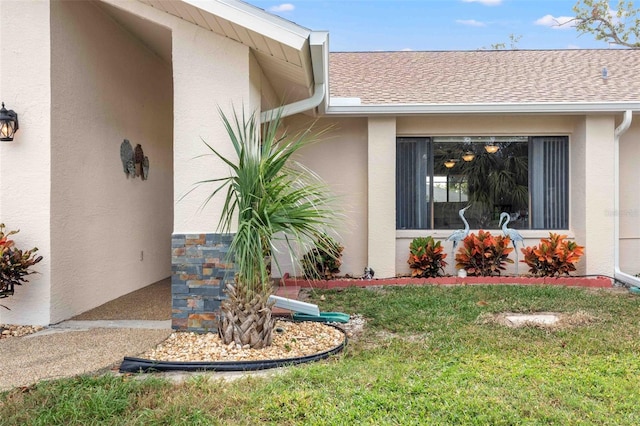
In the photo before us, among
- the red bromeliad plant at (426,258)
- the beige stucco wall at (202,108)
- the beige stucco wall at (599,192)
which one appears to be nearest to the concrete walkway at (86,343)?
the beige stucco wall at (202,108)

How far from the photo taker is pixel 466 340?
406 cm

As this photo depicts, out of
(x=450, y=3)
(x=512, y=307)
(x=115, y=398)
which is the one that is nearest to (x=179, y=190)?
(x=115, y=398)

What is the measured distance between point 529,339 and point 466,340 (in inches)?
23.9

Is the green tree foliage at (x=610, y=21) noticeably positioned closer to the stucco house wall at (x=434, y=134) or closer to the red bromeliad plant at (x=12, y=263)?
the stucco house wall at (x=434, y=134)

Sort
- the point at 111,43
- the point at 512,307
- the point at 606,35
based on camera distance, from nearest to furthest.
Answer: the point at 512,307, the point at 111,43, the point at 606,35

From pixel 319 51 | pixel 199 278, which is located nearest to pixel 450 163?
pixel 319 51

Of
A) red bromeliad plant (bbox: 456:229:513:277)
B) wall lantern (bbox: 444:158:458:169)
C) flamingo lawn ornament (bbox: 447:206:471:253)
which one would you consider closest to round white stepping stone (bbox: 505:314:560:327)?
red bromeliad plant (bbox: 456:229:513:277)

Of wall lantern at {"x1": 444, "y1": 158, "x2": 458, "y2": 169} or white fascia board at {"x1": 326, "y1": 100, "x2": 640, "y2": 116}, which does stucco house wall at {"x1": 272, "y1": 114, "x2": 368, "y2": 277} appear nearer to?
white fascia board at {"x1": 326, "y1": 100, "x2": 640, "y2": 116}

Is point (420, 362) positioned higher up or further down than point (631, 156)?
further down

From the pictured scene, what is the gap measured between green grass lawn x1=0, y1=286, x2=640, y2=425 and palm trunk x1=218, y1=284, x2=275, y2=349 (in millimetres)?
559

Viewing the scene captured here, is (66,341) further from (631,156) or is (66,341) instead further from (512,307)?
(631,156)

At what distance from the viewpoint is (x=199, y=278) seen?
4250 mm

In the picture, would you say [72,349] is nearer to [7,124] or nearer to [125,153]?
[7,124]

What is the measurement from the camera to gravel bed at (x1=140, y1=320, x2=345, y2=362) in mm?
3607
